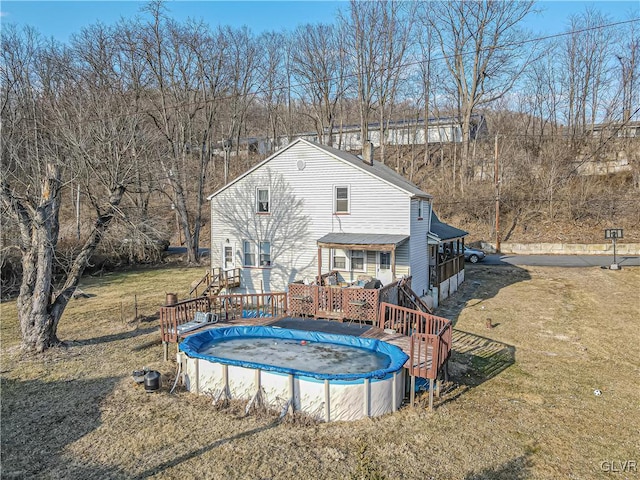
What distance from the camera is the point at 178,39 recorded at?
33469 mm

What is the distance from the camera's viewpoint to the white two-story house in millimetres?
17156

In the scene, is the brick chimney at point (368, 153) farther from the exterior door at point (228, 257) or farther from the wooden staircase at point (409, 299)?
the exterior door at point (228, 257)

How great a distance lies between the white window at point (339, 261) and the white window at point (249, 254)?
4.44m

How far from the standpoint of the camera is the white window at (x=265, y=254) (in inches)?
789

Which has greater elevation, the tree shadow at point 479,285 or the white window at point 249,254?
the white window at point 249,254

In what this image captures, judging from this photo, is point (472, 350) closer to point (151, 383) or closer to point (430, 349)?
point (430, 349)

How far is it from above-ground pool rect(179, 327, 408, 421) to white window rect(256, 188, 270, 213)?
8707 mm

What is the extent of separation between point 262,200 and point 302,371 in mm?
12485

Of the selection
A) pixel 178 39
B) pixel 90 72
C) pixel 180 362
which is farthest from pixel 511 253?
pixel 90 72

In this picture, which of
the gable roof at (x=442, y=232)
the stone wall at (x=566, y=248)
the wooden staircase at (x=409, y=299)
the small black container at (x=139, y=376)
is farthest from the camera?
the stone wall at (x=566, y=248)

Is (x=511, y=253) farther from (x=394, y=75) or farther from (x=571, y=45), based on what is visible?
(x=571, y=45)

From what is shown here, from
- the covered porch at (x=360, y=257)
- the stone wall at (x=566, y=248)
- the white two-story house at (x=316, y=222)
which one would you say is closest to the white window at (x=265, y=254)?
the white two-story house at (x=316, y=222)

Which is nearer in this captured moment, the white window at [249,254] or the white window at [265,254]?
the white window at [265,254]

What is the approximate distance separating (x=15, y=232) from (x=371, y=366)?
17703 mm
